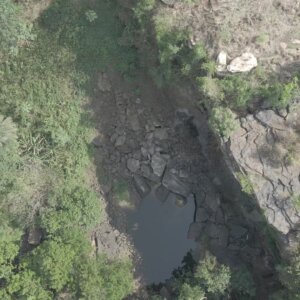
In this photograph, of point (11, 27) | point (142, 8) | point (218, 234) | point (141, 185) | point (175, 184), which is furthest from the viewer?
point (141, 185)

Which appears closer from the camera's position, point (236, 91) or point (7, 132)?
point (236, 91)

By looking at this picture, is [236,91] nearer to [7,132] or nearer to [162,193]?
[162,193]

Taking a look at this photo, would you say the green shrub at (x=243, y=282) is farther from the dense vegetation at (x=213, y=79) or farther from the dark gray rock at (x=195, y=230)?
the dense vegetation at (x=213, y=79)

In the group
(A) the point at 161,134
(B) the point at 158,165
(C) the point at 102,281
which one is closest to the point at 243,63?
(A) the point at 161,134

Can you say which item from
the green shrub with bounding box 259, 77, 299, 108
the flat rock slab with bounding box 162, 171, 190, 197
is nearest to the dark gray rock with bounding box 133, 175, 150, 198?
the flat rock slab with bounding box 162, 171, 190, 197

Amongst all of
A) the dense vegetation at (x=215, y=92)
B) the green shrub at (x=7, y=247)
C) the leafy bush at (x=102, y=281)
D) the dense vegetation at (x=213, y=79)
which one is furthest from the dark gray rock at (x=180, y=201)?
the green shrub at (x=7, y=247)

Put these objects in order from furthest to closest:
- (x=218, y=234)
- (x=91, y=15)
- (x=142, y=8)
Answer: (x=218, y=234) < (x=91, y=15) < (x=142, y=8)

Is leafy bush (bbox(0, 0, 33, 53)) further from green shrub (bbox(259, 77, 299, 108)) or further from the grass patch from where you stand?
the grass patch

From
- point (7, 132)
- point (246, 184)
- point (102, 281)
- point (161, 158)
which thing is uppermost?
point (246, 184)
